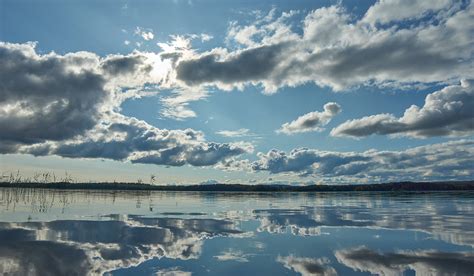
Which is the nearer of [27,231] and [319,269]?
[319,269]

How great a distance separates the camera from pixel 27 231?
3012 cm

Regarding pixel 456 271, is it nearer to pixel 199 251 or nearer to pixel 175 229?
pixel 199 251

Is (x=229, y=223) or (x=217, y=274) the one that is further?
(x=229, y=223)

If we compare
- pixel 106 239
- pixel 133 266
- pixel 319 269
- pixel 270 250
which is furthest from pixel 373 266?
pixel 106 239

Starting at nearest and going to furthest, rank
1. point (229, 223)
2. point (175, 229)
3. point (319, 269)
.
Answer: point (319, 269) < point (175, 229) < point (229, 223)

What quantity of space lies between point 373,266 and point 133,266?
1187cm

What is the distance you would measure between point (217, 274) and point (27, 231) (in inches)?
753

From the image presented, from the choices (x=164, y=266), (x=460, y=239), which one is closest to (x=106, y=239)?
(x=164, y=266)

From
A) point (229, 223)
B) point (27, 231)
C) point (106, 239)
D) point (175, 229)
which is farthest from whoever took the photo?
point (229, 223)

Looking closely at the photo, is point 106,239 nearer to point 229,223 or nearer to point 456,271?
point 229,223

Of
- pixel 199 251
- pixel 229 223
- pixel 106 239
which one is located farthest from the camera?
pixel 229 223

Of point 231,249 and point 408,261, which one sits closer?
point 408,261

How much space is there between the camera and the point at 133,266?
19406 mm

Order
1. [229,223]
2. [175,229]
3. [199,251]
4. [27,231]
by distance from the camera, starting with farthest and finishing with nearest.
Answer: [229,223], [175,229], [27,231], [199,251]
